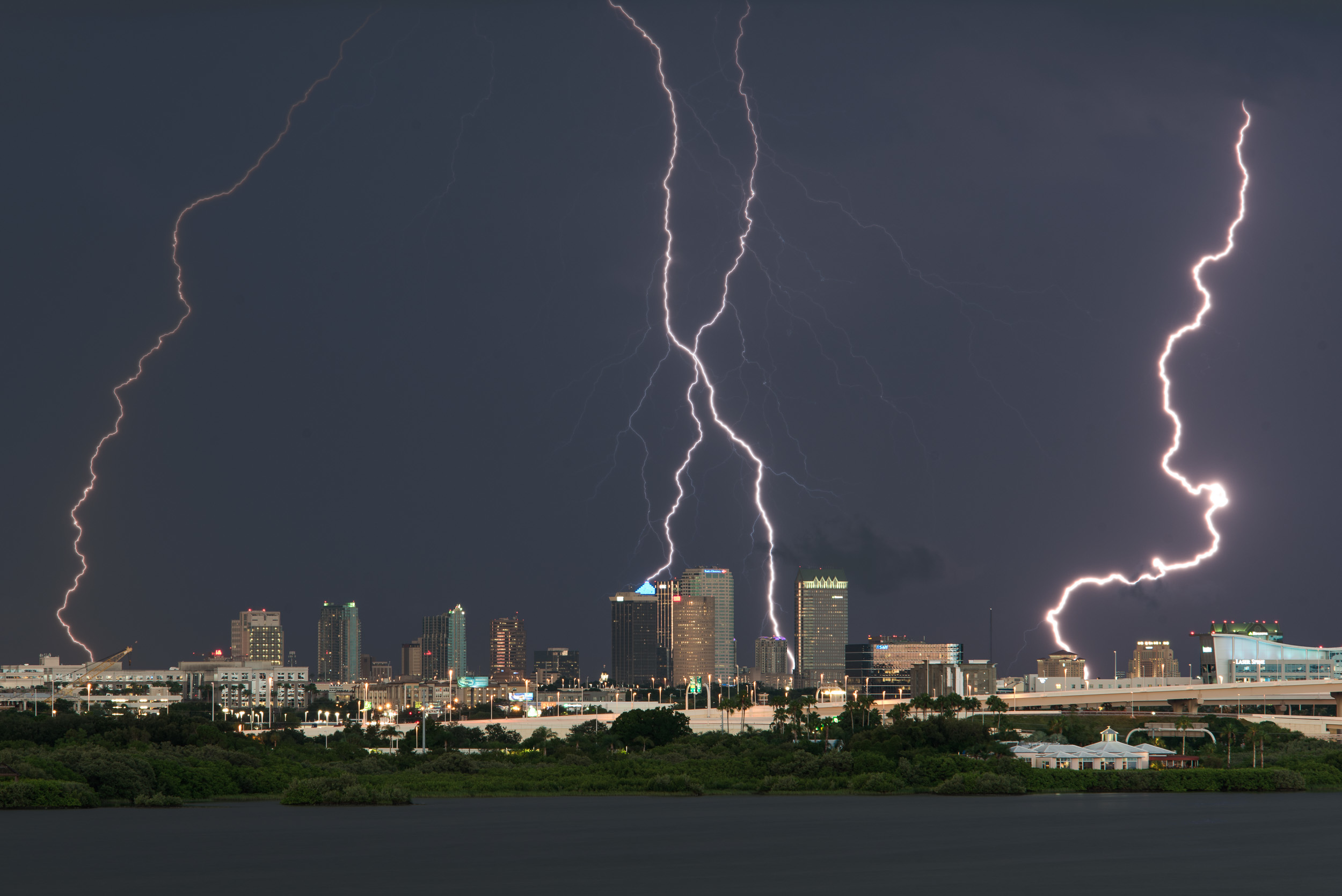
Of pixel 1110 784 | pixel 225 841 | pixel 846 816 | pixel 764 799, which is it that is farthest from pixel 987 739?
pixel 225 841

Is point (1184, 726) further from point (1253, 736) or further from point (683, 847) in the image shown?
point (683, 847)

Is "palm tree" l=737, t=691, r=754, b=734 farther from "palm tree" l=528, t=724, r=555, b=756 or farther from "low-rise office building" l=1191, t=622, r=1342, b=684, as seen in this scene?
"low-rise office building" l=1191, t=622, r=1342, b=684

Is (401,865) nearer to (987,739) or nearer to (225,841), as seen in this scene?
(225,841)

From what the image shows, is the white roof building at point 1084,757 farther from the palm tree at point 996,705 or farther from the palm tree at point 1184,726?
the palm tree at point 996,705

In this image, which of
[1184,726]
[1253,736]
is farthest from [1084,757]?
[1184,726]

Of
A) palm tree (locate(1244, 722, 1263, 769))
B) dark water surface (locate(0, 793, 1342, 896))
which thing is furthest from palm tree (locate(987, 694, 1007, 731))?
dark water surface (locate(0, 793, 1342, 896))

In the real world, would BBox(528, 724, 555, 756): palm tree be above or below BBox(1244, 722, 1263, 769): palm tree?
below
